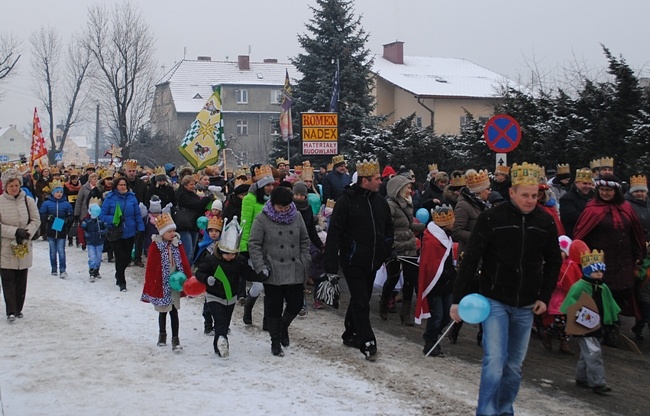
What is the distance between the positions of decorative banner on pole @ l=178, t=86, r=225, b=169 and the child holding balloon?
30.2 ft

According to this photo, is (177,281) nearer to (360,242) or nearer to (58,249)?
(360,242)

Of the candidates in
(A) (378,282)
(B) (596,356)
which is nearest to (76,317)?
(A) (378,282)

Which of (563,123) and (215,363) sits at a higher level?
(563,123)

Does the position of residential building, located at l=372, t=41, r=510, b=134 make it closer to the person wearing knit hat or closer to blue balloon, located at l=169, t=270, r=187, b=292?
the person wearing knit hat

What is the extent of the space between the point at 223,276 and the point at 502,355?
3.74m

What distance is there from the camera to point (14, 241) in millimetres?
11180

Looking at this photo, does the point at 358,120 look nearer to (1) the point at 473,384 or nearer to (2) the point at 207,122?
(2) the point at 207,122

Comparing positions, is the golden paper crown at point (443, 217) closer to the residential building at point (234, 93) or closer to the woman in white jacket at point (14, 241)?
the woman in white jacket at point (14, 241)

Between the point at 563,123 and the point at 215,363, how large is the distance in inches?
533

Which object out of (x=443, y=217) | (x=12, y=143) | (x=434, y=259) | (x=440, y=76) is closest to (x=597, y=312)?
(x=434, y=259)

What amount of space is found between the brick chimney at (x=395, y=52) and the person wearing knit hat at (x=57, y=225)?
4403 cm

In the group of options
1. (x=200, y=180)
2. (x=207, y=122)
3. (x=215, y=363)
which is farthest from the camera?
(x=207, y=122)

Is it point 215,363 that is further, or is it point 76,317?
point 76,317

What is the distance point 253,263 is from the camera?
888cm
